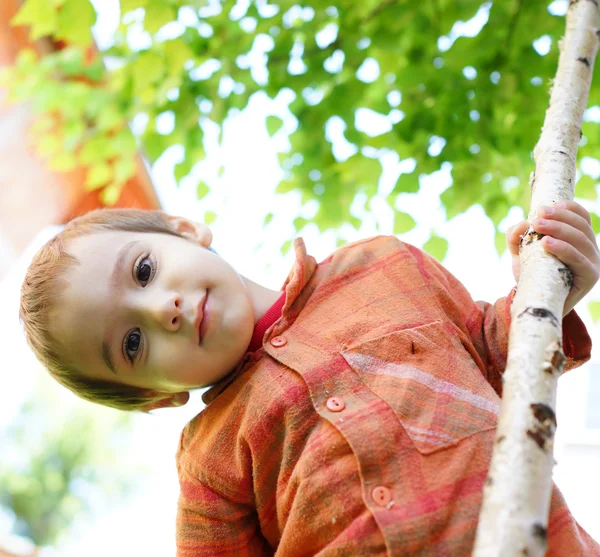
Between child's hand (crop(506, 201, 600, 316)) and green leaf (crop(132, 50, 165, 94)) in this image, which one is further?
green leaf (crop(132, 50, 165, 94))

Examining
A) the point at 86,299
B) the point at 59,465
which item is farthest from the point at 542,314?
the point at 59,465

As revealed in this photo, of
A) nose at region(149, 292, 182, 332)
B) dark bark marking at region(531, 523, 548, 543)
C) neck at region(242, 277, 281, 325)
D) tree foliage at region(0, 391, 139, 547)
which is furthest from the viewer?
tree foliage at region(0, 391, 139, 547)

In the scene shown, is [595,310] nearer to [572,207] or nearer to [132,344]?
[572,207]

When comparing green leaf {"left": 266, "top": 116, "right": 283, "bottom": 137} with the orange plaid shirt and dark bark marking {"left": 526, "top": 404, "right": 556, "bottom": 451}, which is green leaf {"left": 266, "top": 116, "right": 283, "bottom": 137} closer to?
the orange plaid shirt

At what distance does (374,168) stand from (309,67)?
20 centimetres

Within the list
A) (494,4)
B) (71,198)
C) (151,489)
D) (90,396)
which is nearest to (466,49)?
(494,4)

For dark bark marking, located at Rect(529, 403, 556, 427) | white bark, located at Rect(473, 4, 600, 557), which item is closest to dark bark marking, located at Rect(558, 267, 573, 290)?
white bark, located at Rect(473, 4, 600, 557)

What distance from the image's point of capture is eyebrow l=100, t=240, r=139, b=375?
0.71 meters

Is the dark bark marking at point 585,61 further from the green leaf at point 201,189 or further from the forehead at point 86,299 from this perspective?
the green leaf at point 201,189

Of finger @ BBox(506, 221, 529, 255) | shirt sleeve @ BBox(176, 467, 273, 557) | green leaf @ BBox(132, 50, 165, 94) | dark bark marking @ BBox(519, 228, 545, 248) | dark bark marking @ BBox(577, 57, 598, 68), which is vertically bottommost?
shirt sleeve @ BBox(176, 467, 273, 557)

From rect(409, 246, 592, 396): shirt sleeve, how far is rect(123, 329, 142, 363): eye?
0.34 metres

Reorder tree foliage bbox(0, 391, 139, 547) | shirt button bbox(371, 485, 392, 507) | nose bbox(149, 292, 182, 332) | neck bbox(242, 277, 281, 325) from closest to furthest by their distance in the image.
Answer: shirt button bbox(371, 485, 392, 507), nose bbox(149, 292, 182, 332), neck bbox(242, 277, 281, 325), tree foliage bbox(0, 391, 139, 547)

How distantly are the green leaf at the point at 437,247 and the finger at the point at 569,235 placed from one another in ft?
1.92

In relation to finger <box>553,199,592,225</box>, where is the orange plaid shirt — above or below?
below
